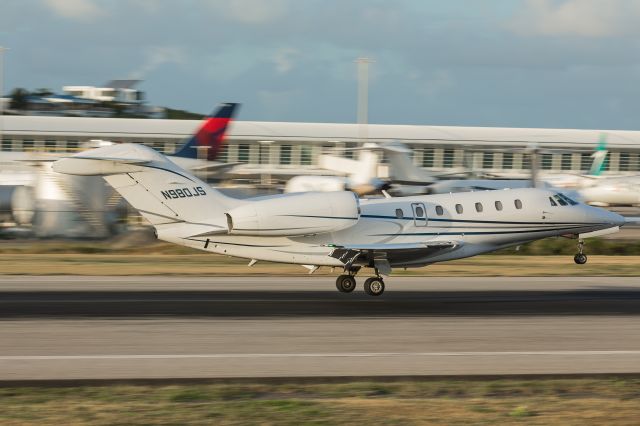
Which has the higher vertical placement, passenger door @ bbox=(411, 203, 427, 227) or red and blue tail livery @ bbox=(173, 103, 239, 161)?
red and blue tail livery @ bbox=(173, 103, 239, 161)

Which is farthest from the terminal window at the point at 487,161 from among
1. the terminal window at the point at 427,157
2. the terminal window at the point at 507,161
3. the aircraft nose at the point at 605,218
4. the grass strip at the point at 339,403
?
the grass strip at the point at 339,403

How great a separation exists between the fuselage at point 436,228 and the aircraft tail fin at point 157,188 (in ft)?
1.74

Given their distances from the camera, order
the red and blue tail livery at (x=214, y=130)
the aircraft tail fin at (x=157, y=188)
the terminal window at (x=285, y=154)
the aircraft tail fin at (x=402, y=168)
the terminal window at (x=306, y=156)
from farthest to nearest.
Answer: the terminal window at (x=285, y=154)
the terminal window at (x=306, y=156)
the aircraft tail fin at (x=402, y=168)
the red and blue tail livery at (x=214, y=130)
the aircraft tail fin at (x=157, y=188)

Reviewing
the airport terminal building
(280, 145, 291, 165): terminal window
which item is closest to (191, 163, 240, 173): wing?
the airport terminal building

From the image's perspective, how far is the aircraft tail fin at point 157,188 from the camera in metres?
22.6

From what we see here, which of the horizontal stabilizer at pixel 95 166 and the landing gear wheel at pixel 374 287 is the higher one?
the horizontal stabilizer at pixel 95 166

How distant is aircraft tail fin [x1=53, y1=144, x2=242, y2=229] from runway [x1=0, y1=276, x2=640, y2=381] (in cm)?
201

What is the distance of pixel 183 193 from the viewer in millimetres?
23141

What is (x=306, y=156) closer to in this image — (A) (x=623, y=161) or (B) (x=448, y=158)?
(B) (x=448, y=158)

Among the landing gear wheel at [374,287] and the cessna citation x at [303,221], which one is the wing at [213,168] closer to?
the cessna citation x at [303,221]

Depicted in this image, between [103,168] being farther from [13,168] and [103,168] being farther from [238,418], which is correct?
[13,168]

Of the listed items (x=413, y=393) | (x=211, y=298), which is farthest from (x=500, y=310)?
(x=413, y=393)

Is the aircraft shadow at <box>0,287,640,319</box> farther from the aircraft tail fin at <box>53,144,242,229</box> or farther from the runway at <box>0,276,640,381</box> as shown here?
the aircraft tail fin at <box>53,144,242,229</box>

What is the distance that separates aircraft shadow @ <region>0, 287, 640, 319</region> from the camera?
65.6 feet
